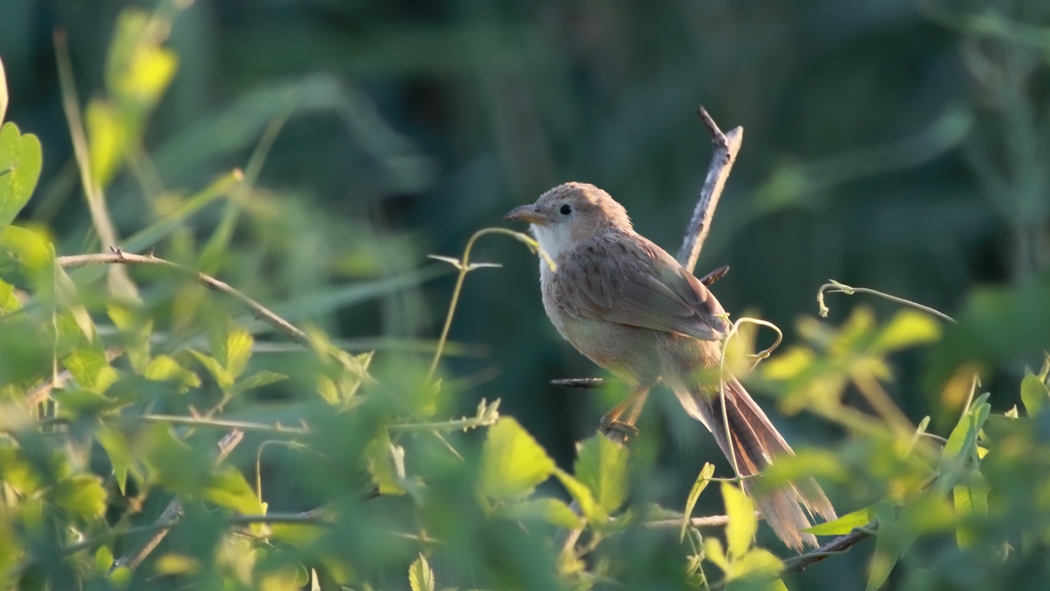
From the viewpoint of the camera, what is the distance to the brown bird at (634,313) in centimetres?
346

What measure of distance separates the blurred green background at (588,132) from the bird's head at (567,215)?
2.32 metres

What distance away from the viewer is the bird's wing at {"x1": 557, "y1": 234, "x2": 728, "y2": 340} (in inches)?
147

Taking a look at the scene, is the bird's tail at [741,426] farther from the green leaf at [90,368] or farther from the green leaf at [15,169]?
the green leaf at [15,169]

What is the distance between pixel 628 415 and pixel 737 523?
7.92 feet

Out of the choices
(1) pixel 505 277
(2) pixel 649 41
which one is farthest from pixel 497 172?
(2) pixel 649 41

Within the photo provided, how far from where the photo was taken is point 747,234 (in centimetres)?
801

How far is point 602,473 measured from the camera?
149cm

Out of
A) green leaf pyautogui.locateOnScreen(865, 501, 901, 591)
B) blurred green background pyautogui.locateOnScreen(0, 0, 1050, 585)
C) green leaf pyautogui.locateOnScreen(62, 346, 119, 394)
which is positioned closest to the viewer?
green leaf pyautogui.locateOnScreen(865, 501, 901, 591)

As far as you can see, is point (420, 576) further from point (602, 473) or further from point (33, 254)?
point (33, 254)

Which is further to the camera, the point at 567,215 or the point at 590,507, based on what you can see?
the point at 567,215

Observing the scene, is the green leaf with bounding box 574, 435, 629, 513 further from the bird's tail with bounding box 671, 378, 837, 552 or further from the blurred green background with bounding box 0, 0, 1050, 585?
the blurred green background with bounding box 0, 0, 1050, 585

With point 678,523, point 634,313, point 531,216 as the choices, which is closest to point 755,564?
point 678,523

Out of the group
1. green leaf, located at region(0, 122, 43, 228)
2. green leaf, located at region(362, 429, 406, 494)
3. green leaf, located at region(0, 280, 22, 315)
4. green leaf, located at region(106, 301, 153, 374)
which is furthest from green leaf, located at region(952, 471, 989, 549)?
green leaf, located at region(0, 122, 43, 228)

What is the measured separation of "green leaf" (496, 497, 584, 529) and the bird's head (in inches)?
126
